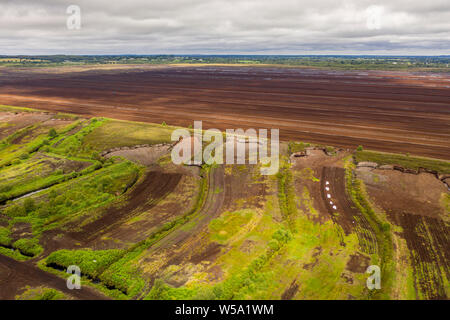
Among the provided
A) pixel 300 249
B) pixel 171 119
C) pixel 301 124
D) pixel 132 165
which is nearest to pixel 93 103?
pixel 171 119

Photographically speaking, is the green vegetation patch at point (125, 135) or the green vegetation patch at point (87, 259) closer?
the green vegetation patch at point (87, 259)

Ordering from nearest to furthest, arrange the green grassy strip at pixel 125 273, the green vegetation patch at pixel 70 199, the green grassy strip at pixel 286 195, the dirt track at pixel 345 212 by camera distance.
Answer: the green grassy strip at pixel 125 273 → the dirt track at pixel 345 212 → the green vegetation patch at pixel 70 199 → the green grassy strip at pixel 286 195

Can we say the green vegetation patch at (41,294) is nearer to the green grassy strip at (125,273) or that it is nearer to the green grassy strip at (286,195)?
the green grassy strip at (125,273)

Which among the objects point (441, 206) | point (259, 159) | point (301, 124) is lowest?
point (441, 206)

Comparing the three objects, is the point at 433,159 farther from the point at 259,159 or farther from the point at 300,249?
the point at 300,249

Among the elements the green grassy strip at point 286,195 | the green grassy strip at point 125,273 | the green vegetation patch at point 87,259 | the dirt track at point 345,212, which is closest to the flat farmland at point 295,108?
the dirt track at point 345,212

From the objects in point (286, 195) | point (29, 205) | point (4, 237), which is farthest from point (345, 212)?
point (29, 205)

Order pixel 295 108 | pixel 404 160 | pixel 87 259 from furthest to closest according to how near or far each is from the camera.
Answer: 1. pixel 295 108
2. pixel 404 160
3. pixel 87 259

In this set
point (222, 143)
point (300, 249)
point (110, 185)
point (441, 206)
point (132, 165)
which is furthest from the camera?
point (222, 143)

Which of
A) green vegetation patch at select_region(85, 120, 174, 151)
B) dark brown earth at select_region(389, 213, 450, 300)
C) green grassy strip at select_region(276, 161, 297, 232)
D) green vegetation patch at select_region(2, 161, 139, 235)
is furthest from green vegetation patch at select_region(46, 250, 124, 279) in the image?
green vegetation patch at select_region(85, 120, 174, 151)

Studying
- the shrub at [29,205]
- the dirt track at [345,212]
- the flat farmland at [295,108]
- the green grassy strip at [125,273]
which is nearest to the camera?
the green grassy strip at [125,273]

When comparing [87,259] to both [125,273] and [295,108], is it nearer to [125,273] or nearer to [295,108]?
[125,273]
